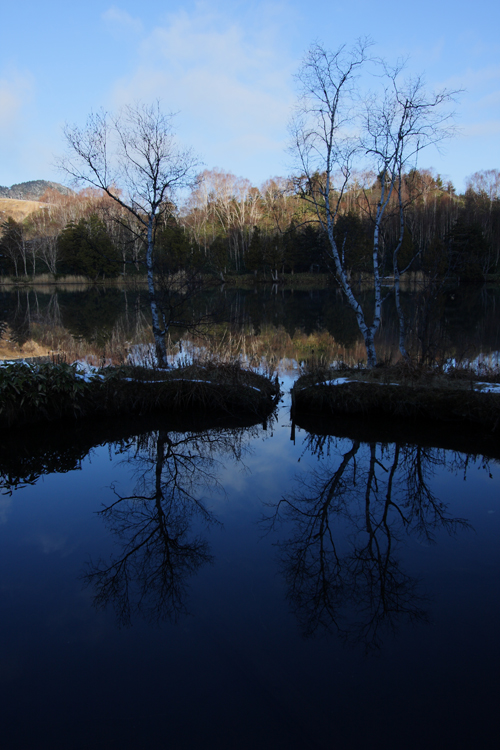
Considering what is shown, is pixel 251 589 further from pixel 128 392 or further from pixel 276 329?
pixel 276 329

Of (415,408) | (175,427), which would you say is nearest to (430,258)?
(415,408)

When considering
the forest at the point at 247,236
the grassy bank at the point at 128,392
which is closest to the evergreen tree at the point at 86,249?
the forest at the point at 247,236

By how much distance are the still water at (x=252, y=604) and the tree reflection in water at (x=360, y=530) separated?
25 mm

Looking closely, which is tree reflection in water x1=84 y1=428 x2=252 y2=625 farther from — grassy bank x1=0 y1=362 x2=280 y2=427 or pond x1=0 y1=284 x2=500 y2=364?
pond x1=0 y1=284 x2=500 y2=364

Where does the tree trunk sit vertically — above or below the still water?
above

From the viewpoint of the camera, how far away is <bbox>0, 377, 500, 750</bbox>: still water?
321 cm

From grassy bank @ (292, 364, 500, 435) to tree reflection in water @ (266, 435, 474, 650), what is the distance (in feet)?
4.08

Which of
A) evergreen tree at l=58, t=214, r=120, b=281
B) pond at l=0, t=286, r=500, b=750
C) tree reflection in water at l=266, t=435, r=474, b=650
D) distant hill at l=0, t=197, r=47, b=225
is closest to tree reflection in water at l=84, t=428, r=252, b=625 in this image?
pond at l=0, t=286, r=500, b=750

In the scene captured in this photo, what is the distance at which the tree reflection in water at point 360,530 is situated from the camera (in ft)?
14.0

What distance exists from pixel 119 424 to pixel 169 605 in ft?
18.9

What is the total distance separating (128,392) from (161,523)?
462cm

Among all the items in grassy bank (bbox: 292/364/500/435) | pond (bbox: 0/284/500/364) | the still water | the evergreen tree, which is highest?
the evergreen tree

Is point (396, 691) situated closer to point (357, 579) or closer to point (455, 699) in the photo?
point (455, 699)

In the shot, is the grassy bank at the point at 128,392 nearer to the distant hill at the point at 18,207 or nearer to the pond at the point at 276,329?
the pond at the point at 276,329
